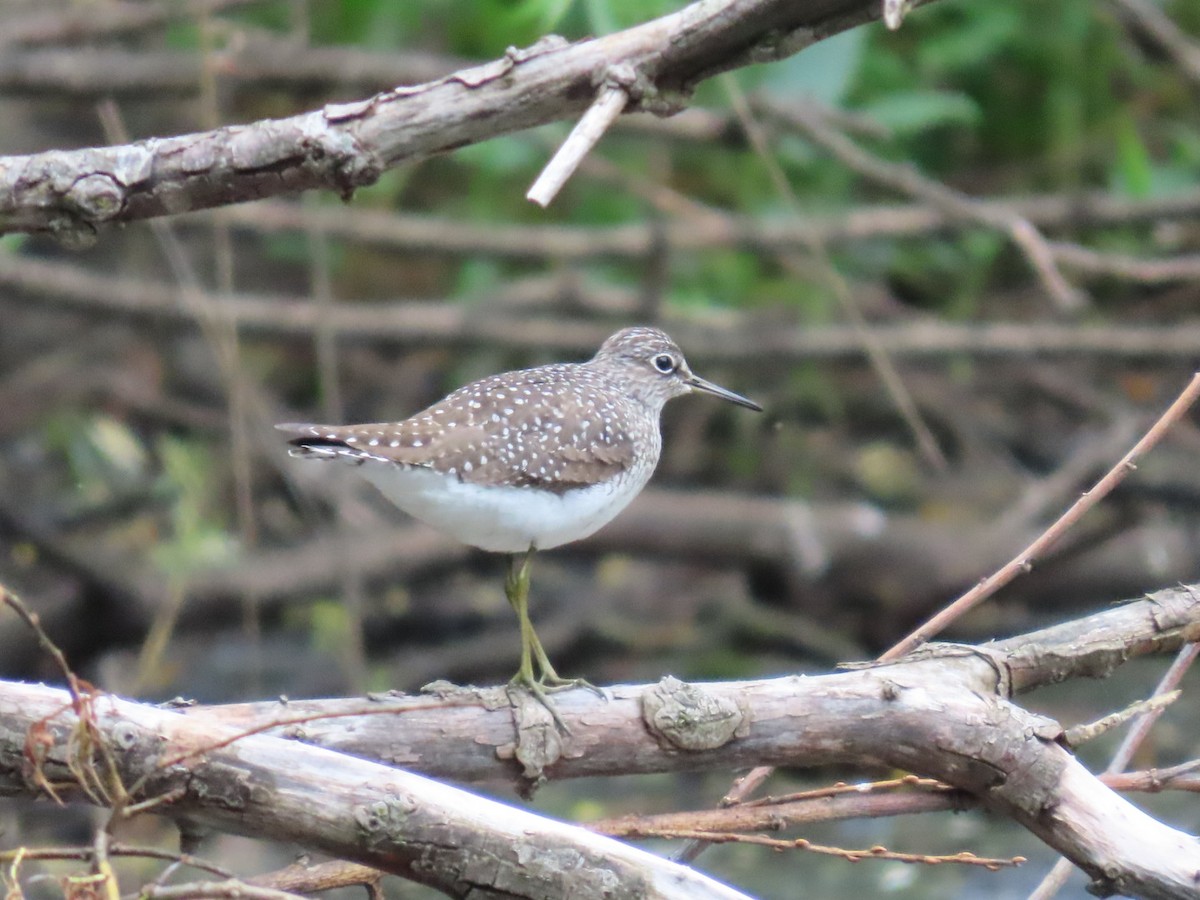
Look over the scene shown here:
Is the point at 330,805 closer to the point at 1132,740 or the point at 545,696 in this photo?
the point at 545,696

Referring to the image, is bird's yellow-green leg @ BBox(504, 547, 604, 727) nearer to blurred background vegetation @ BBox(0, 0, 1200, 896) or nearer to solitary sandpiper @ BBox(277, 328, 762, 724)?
solitary sandpiper @ BBox(277, 328, 762, 724)

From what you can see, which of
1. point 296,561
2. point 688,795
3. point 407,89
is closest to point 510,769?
point 407,89

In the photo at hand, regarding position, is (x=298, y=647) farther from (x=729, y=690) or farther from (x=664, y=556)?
(x=729, y=690)

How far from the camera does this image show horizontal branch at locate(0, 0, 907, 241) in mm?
2666

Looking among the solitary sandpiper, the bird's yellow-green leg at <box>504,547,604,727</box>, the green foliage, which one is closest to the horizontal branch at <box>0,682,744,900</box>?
the bird's yellow-green leg at <box>504,547,604,727</box>

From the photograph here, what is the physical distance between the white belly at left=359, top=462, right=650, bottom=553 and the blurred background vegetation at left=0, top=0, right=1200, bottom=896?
1.89 m

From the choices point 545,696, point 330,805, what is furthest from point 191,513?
point 330,805

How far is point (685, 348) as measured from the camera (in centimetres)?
677

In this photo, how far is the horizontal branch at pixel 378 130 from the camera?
2.67 meters

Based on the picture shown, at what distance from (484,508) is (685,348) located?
352cm

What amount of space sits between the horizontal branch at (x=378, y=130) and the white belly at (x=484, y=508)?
0.82m

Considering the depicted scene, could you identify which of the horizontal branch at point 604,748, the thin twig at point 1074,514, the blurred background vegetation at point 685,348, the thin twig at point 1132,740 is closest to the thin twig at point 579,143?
the horizontal branch at point 604,748

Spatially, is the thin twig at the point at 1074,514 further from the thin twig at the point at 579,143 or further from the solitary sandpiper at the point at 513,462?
the thin twig at the point at 579,143

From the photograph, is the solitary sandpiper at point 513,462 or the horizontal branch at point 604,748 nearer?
the horizontal branch at point 604,748
